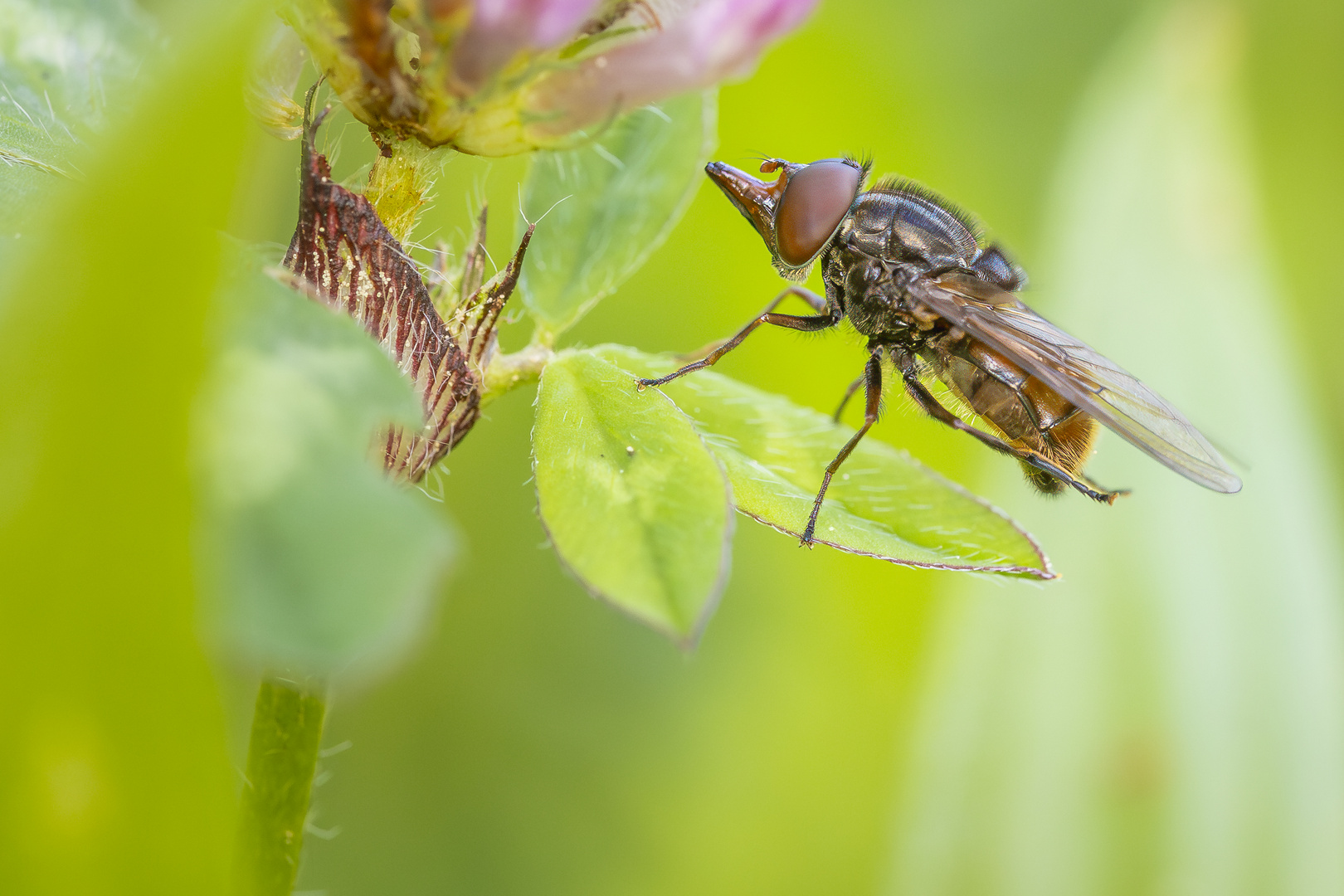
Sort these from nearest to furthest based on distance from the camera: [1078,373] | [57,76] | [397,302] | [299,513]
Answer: [299,513], [397,302], [57,76], [1078,373]

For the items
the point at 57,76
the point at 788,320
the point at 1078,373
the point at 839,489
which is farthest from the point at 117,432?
the point at 1078,373

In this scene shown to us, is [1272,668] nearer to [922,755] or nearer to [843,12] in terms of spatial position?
[922,755]

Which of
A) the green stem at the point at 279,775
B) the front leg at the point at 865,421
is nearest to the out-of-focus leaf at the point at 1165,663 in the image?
the front leg at the point at 865,421

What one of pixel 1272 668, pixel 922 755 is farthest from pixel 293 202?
pixel 1272 668

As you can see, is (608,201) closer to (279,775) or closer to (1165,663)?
(279,775)

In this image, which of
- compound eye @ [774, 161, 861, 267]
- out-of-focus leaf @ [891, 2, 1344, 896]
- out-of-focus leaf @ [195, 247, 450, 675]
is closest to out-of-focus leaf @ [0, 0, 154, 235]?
out-of-focus leaf @ [195, 247, 450, 675]

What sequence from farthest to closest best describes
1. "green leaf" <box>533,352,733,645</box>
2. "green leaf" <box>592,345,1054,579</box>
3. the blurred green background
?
Result: 1. the blurred green background
2. "green leaf" <box>592,345,1054,579</box>
3. "green leaf" <box>533,352,733,645</box>

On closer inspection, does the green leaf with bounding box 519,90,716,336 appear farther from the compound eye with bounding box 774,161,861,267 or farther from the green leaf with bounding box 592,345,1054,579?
the compound eye with bounding box 774,161,861,267
